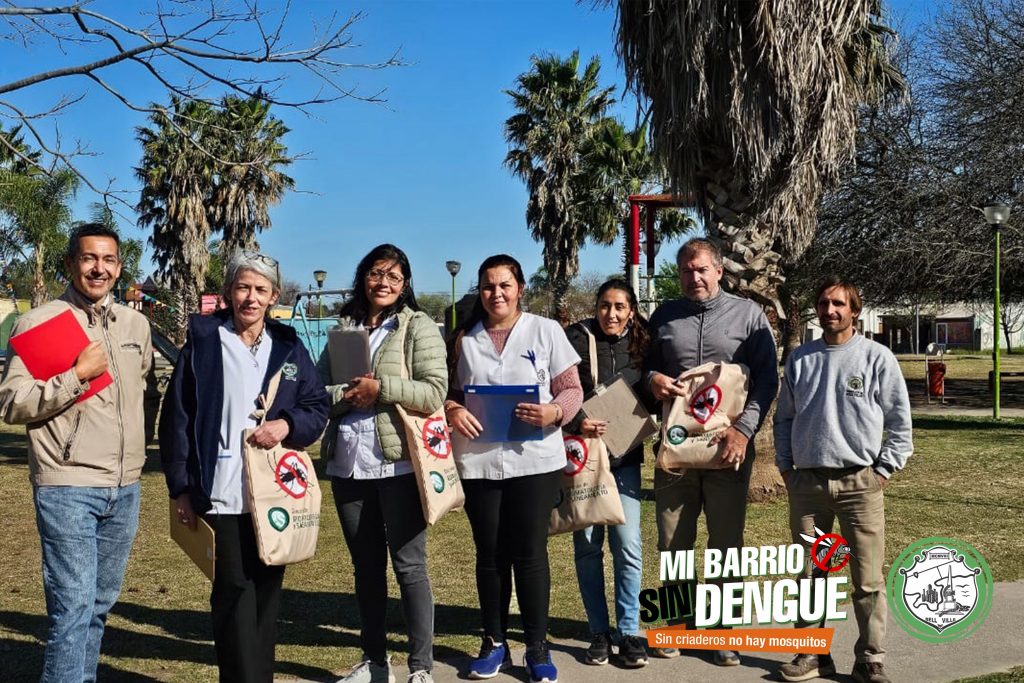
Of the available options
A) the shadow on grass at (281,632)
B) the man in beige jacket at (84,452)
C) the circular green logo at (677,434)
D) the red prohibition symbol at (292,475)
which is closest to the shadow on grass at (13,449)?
the shadow on grass at (281,632)

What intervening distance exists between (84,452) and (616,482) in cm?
245

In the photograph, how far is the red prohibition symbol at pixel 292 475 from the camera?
3.74 meters

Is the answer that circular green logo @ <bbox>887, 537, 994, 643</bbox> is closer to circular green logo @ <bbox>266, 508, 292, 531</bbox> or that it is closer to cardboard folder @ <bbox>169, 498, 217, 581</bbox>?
circular green logo @ <bbox>266, 508, 292, 531</bbox>

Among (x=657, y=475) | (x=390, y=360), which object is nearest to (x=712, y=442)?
(x=657, y=475)

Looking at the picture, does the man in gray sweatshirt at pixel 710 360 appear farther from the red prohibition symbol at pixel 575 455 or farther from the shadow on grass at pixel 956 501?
the shadow on grass at pixel 956 501

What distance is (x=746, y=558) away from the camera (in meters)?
4.70

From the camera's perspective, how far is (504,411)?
14.7ft

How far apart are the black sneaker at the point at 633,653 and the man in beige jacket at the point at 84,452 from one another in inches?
89.8

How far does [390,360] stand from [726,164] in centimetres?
637

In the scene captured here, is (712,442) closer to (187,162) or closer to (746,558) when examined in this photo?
(746,558)

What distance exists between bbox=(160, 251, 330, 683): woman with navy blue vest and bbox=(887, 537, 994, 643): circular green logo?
10.8ft

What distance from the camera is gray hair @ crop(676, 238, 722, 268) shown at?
186 inches

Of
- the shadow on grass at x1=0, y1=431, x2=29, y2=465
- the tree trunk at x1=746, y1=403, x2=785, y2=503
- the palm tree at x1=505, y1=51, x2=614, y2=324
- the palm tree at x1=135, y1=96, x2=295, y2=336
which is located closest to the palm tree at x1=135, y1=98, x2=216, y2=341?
the palm tree at x1=135, y1=96, x2=295, y2=336

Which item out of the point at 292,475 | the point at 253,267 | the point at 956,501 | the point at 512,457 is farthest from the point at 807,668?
the point at 956,501
